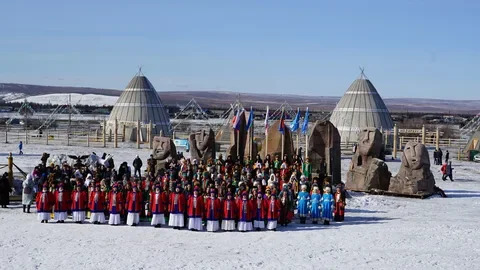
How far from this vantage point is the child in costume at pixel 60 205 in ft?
48.1

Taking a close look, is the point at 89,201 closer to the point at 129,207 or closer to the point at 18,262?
the point at 129,207

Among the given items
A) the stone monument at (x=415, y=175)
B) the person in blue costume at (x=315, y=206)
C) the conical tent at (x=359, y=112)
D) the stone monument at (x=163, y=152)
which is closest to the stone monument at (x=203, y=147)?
the stone monument at (x=163, y=152)

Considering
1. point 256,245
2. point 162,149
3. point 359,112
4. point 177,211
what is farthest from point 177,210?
point 359,112

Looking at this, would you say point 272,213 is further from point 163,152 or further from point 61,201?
point 163,152

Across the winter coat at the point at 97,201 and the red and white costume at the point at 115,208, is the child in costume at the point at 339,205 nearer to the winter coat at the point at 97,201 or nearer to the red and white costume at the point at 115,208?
the red and white costume at the point at 115,208

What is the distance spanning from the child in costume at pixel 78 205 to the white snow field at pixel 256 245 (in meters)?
0.31

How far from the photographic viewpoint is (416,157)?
1983 cm

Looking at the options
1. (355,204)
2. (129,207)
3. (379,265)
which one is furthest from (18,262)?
(355,204)

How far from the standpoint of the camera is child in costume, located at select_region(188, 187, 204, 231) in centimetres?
1399

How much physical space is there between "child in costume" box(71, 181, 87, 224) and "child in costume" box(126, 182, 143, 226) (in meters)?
1.02

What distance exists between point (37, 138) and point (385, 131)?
68.7 feet

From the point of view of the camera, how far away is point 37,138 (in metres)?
41.1

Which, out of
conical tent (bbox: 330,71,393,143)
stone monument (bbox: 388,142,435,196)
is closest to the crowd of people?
stone monument (bbox: 388,142,435,196)

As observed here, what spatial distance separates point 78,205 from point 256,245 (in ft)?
14.3
